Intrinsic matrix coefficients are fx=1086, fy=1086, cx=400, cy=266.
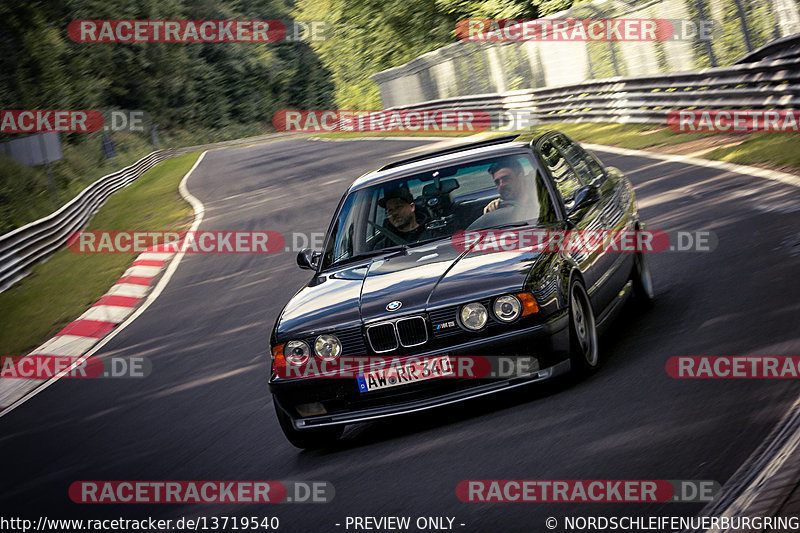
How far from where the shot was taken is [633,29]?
85.0 feet

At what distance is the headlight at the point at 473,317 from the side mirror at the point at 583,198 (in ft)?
4.37

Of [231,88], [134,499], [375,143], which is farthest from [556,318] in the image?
[231,88]

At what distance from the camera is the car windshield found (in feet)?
23.5

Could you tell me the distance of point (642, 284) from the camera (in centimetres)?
826

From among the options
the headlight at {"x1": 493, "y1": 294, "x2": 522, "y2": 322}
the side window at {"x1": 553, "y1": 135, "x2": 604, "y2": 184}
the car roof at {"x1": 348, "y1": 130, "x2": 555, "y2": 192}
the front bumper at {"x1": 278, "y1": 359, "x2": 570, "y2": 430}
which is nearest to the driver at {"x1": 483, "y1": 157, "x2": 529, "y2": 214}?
the car roof at {"x1": 348, "y1": 130, "x2": 555, "y2": 192}

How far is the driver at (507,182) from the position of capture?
722cm

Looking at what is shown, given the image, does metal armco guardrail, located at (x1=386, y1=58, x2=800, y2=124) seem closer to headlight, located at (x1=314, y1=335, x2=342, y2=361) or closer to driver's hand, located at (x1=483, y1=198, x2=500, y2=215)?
driver's hand, located at (x1=483, y1=198, x2=500, y2=215)

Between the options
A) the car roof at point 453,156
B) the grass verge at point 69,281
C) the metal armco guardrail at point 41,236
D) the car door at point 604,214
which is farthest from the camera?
the metal armco guardrail at point 41,236

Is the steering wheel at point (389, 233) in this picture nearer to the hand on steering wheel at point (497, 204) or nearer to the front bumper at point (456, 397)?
the hand on steering wheel at point (497, 204)

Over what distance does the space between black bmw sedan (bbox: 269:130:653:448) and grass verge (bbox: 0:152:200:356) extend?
312 inches

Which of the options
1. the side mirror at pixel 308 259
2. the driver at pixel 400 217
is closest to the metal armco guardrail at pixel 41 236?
the side mirror at pixel 308 259

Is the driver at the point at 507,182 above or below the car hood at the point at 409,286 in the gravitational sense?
above

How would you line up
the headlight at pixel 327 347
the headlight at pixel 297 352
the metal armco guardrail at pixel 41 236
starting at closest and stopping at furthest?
the headlight at pixel 327 347, the headlight at pixel 297 352, the metal armco guardrail at pixel 41 236

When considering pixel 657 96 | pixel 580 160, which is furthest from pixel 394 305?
pixel 657 96
